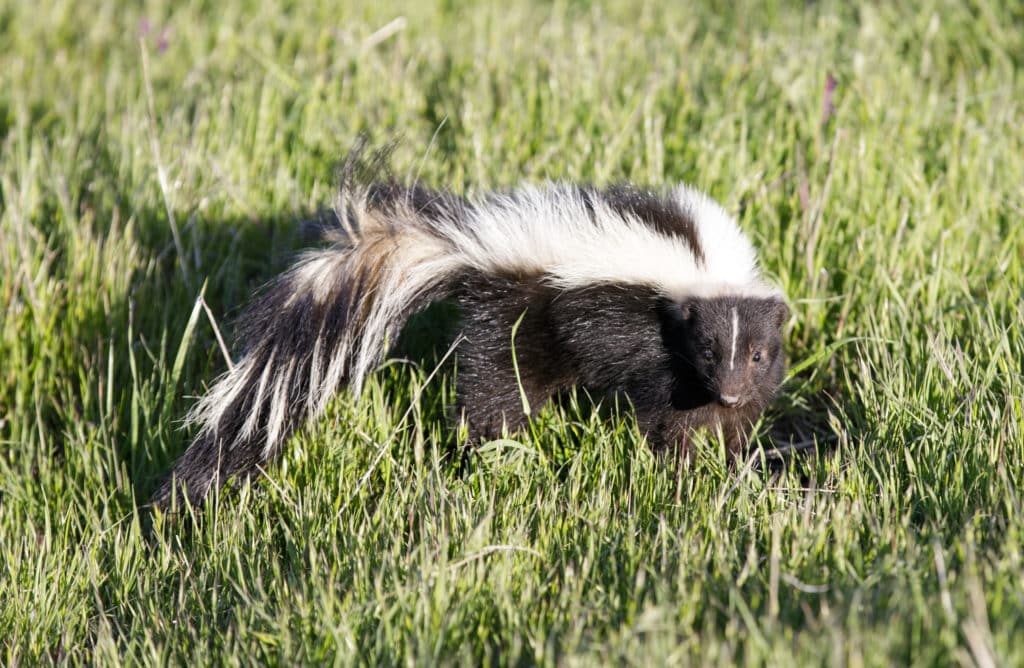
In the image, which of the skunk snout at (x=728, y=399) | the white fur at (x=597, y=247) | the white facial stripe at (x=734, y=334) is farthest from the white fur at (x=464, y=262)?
the skunk snout at (x=728, y=399)

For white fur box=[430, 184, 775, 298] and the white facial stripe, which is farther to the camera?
white fur box=[430, 184, 775, 298]

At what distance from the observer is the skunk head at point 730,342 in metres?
3.61

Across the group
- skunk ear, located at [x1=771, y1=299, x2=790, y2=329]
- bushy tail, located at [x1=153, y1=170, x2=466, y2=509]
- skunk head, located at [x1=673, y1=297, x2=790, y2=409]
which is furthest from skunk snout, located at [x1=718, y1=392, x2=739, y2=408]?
bushy tail, located at [x1=153, y1=170, x2=466, y2=509]

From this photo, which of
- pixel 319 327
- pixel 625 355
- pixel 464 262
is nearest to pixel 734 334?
pixel 625 355

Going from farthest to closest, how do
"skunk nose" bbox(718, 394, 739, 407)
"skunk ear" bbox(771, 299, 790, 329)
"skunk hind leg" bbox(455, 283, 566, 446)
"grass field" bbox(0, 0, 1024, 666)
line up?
"skunk hind leg" bbox(455, 283, 566, 446) < "skunk ear" bbox(771, 299, 790, 329) < "skunk nose" bbox(718, 394, 739, 407) < "grass field" bbox(0, 0, 1024, 666)

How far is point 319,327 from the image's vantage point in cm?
379

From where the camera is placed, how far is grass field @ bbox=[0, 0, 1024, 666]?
2.72 m

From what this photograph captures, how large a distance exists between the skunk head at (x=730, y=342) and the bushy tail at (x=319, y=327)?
846 mm

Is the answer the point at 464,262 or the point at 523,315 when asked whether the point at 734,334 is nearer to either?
the point at 523,315

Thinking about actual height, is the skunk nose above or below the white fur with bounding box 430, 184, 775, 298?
below

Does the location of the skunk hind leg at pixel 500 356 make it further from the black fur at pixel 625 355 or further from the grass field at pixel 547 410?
the grass field at pixel 547 410

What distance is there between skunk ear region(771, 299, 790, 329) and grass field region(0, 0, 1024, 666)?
0.33 meters

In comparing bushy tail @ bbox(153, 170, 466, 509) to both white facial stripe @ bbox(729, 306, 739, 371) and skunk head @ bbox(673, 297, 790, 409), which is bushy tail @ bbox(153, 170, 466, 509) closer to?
skunk head @ bbox(673, 297, 790, 409)

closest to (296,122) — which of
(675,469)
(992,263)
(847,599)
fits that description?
(675,469)
